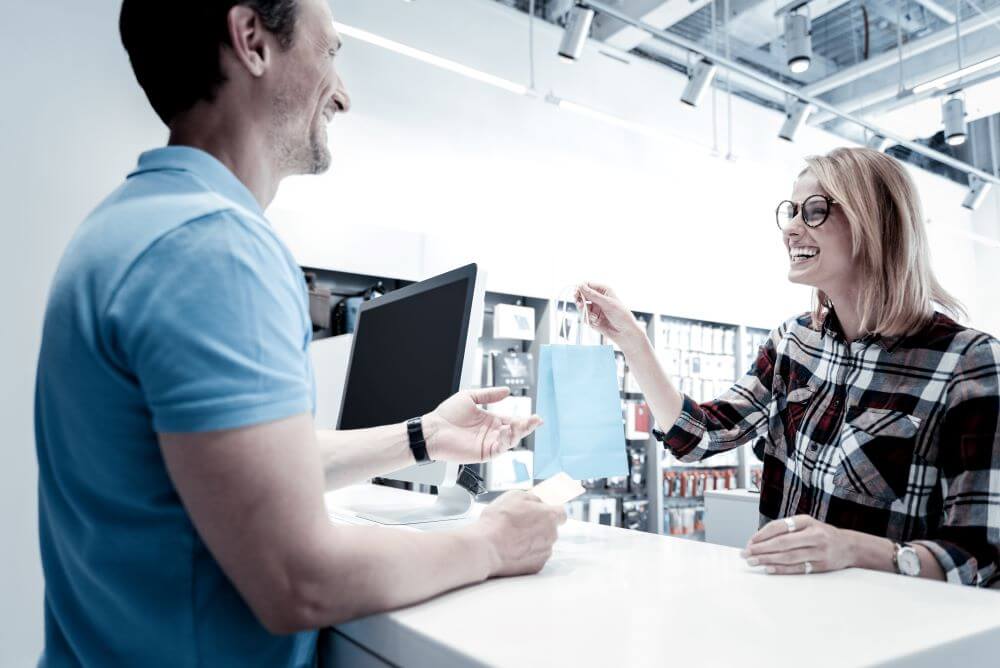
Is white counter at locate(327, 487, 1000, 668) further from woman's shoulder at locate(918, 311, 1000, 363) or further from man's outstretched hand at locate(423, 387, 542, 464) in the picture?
woman's shoulder at locate(918, 311, 1000, 363)

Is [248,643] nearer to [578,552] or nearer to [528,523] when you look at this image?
[528,523]

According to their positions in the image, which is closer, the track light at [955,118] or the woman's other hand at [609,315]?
the woman's other hand at [609,315]

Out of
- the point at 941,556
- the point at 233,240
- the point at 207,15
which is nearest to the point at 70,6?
the point at 207,15

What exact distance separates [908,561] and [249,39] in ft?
4.31

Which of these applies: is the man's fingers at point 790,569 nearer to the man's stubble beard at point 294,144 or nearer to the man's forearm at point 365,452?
the man's forearm at point 365,452

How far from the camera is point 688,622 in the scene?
2.24 feet

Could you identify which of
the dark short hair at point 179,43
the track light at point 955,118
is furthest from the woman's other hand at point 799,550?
the track light at point 955,118

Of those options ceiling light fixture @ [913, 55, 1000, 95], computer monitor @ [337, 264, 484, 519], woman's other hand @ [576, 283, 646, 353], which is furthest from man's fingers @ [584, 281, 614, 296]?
ceiling light fixture @ [913, 55, 1000, 95]

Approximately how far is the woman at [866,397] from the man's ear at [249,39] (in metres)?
0.93

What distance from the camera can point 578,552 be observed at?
106 cm

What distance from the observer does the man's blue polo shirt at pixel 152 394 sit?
58 cm

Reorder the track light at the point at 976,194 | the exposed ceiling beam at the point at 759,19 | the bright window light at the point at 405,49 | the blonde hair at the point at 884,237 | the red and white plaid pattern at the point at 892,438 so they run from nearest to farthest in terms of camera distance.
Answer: the red and white plaid pattern at the point at 892,438
the blonde hair at the point at 884,237
the bright window light at the point at 405,49
the exposed ceiling beam at the point at 759,19
the track light at the point at 976,194

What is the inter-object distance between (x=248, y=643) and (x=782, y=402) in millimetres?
1368

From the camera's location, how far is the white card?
41.9 inches
